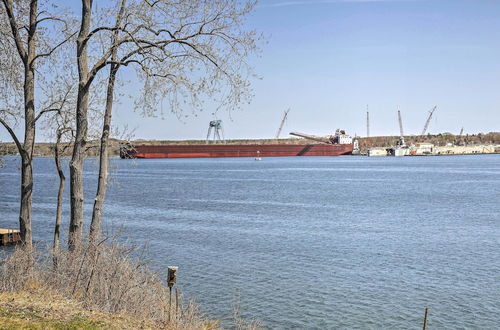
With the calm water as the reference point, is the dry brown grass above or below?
above

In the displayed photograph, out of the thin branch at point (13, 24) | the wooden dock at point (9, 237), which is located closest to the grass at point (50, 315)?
the thin branch at point (13, 24)

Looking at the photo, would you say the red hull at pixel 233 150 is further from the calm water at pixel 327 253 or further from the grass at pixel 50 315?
the grass at pixel 50 315

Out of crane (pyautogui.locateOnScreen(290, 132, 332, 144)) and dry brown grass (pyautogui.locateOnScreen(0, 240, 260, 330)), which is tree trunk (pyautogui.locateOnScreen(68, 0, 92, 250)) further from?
crane (pyautogui.locateOnScreen(290, 132, 332, 144))

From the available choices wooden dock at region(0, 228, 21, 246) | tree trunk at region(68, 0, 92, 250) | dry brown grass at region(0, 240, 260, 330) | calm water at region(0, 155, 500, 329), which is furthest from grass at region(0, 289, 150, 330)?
wooden dock at region(0, 228, 21, 246)

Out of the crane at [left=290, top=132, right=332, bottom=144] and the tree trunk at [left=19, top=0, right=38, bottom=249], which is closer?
the tree trunk at [left=19, top=0, right=38, bottom=249]

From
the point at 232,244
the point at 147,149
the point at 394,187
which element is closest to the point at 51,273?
the point at 232,244

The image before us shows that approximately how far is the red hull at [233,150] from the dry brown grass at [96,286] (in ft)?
395

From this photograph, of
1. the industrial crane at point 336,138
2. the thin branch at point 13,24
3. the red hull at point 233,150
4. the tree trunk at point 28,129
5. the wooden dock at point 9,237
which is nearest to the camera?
the thin branch at point 13,24

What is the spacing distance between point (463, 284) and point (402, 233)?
12323 millimetres

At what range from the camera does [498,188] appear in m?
65.8

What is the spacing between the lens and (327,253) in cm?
2588

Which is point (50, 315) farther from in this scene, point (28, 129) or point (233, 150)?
point (233, 150)

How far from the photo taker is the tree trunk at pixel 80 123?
13.7 meters

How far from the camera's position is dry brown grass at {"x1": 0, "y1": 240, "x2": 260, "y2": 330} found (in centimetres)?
1102
